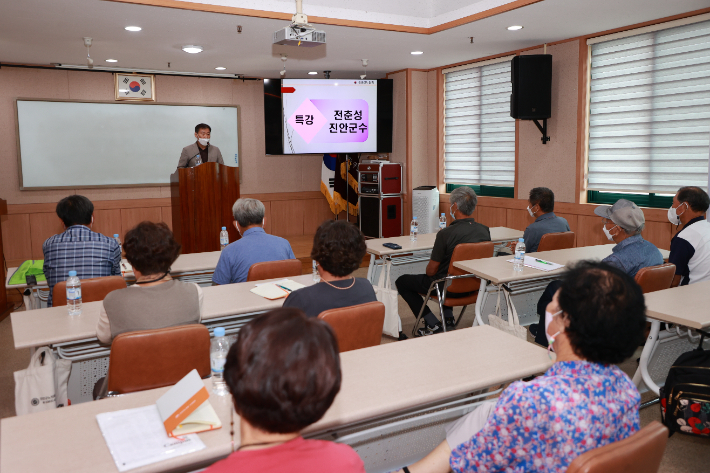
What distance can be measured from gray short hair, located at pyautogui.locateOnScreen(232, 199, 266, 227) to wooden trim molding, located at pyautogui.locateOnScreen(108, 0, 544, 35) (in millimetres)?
1828

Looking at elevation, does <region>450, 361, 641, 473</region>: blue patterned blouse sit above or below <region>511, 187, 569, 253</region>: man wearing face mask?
below

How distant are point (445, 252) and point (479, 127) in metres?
3.54

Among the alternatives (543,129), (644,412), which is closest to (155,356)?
(644,412)

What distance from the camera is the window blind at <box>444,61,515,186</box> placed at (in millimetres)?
6719

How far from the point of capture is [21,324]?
95.7 inches

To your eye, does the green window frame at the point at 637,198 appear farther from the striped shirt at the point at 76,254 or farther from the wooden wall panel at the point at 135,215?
the wooden wall panel at the point at 135,215

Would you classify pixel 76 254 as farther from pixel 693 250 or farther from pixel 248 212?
pixel 693 250

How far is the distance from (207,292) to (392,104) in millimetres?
5321

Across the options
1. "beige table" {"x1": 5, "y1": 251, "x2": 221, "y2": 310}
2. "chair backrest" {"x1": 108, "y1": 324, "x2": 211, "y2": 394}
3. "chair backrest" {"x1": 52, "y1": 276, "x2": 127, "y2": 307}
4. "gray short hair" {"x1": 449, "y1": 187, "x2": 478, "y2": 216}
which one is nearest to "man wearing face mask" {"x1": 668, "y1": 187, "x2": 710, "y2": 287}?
"gray short hair" {"x1": 449, "y1": 187, "x2": 478, "y2": 216}

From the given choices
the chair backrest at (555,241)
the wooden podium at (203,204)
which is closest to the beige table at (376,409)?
the chair backrest at (555,241)

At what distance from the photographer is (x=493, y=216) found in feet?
22.9

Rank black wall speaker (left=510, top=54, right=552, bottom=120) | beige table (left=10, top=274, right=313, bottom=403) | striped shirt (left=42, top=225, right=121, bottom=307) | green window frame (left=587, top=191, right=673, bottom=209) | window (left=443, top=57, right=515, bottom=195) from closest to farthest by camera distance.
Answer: beige table (left=10, top=274, right=313, bottom=403)
striped shirt (left=42, top=225, right=121, bottom=307)
green window frame (left=587, top=191, right=673, bottom=209)
black wall speaker (left=510, top=54, right=552, bottom=120)
window (left=443, top=57, right=515, bottom=195)

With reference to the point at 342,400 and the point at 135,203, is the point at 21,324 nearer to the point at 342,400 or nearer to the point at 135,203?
the point at 342,400

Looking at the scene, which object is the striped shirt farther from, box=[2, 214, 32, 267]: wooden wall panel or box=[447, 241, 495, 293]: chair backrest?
box=[2, 214, 32, 267]: wooden wall panel
